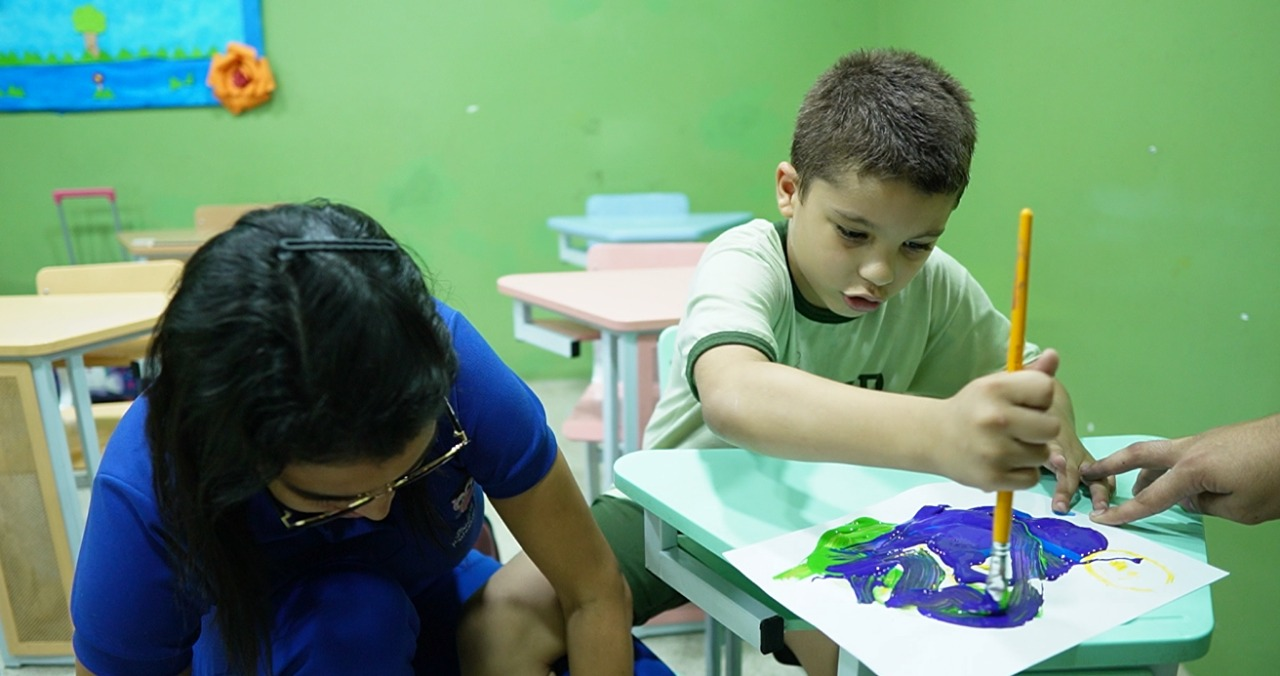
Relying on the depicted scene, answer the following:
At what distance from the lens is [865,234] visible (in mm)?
1015

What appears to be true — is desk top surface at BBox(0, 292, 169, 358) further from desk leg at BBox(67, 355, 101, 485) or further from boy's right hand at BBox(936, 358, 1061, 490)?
boy's right hand at BBox(936, 358, 1061, 490)

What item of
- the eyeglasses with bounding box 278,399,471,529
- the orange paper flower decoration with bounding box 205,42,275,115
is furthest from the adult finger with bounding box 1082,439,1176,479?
the orange paper flower decoration with bounding box 205,42,275,115

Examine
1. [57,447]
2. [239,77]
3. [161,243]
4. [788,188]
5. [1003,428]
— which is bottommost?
[57,447]

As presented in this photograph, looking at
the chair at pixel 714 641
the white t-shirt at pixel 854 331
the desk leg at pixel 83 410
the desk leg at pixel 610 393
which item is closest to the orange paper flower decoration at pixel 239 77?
the desk leg at pixel 83 410

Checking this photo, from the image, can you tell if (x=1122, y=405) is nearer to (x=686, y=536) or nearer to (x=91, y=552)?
(x=686, y=536)

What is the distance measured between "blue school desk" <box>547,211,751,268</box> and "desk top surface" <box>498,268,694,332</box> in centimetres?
56

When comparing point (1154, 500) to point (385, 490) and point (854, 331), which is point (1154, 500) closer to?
point (854, 331)

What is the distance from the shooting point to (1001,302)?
2518 millimetres

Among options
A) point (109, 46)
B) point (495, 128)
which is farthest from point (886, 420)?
point (109, 46)

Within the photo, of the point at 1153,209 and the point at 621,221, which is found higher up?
the point at 1153,209

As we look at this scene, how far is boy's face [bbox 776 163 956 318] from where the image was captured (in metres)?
0.99

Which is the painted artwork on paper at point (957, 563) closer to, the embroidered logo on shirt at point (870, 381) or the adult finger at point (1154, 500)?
the adult finger at point (1154, 500)

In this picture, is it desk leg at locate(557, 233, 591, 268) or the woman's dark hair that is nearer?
the woman's dark hair

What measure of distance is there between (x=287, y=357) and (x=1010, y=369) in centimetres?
49
